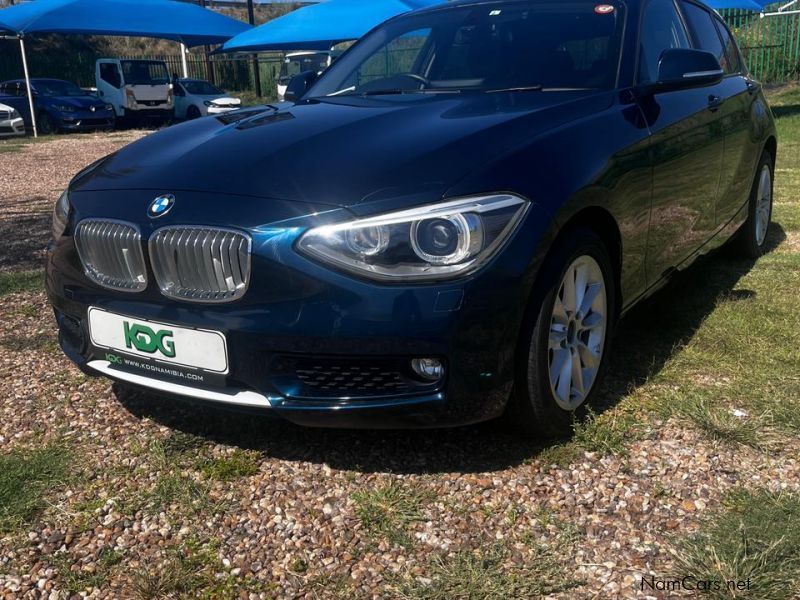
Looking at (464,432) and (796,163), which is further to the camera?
(796,163)

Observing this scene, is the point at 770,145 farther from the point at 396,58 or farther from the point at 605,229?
the point at 605,229

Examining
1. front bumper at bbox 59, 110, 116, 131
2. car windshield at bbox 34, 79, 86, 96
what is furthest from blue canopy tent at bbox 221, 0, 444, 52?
car windshield at bbox 34, 79, 86, 96

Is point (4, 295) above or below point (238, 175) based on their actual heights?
below

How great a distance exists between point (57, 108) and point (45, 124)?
73 centimetres

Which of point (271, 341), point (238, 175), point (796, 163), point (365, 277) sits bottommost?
point (796, 163)

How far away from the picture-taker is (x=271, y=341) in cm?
238

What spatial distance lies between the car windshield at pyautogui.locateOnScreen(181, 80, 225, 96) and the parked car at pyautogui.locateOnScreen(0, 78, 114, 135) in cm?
233

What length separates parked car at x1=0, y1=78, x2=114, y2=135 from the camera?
19.9 metres

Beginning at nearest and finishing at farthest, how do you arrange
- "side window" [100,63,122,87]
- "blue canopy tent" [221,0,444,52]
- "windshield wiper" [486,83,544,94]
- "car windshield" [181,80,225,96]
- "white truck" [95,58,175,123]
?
"windshield wiper" [486,83,544,94] → "blue canopy tent" [221,0,444,52] → "white truck" [95,58,175,123] → "side window" [100,63,122,87] → "car windshield" [181,80,225,96]

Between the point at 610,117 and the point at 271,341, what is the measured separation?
5.02ft

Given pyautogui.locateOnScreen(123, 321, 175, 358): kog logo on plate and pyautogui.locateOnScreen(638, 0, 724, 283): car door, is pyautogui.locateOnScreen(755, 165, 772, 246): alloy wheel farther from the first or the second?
pyautogui.locateOnScreen(123, 321, 175, 358): kog logo on plate

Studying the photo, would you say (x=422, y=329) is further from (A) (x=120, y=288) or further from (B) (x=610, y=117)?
(B) (x=610, y=117)

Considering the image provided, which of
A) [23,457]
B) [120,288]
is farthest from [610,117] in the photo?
[23,457]

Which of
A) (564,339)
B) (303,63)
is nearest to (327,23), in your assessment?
(303,63)
